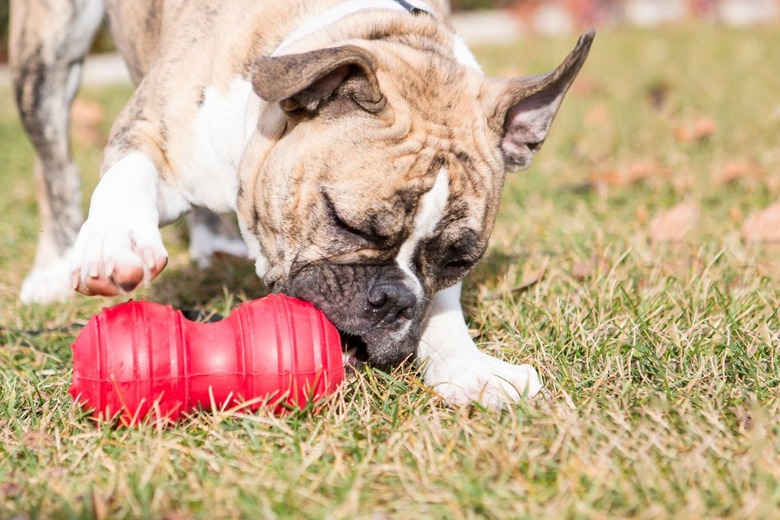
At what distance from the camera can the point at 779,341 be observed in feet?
10.6

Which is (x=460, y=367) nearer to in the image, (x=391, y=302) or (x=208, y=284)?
(x=391, y=302)

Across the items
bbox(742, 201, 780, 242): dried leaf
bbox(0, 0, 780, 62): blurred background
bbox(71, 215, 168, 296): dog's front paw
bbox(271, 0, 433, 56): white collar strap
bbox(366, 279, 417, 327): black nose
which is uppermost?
bbox(271, 0, 433, 56): white collar strap

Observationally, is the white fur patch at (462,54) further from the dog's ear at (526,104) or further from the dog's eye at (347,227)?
the dog's eye at (347,227)

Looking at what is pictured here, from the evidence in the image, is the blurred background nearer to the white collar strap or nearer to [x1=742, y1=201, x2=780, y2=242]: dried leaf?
[x1=742, y1=201, x2=780, y2=242]: dried leaf

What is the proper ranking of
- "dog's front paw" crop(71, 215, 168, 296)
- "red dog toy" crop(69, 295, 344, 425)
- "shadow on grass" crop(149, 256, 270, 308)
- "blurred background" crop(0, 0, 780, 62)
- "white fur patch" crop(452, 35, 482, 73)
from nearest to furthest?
"red dog toy" crop(69, 295, 344, 425) → "dog's front paw" crop(71, 215, 168, 296) → "white fur patch" crop(452, 35, 482, 73) → "shadow on grass" crop(149, 256, 270, 308) → "blurred background" crop(0, 0, 780, 62)

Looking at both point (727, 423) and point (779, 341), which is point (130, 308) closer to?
point (727, 423)

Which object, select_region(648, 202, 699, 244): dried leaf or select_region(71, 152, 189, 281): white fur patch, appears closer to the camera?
select_region(71, 152, 189, 281): white fur patch

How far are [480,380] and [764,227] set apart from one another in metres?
2.23

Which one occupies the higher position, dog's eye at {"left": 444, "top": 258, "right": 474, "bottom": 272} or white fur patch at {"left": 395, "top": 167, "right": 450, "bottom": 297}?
white fur patch at {"left": 395, "top": 167, "right": 450, "bottom": 297}

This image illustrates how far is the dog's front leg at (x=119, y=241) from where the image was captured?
2916 millimetres

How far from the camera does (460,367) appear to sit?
10.5 feet

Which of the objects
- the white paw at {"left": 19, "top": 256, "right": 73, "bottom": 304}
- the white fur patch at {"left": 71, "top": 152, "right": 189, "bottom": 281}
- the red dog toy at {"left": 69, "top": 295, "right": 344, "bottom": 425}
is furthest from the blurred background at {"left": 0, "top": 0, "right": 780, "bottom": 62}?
the red dog toy at {"left": 69, "top": 295, "right": 344, "bottom": 425}

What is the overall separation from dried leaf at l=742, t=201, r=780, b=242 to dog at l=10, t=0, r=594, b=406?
145 centimetres

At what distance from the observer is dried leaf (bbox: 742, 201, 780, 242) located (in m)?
4.53
